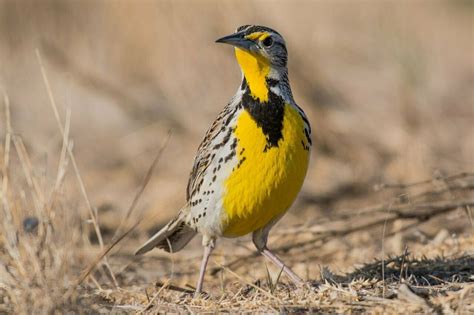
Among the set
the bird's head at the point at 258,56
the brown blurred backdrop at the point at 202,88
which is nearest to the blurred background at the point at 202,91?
the brown blurred backdrop at the point at 202,88

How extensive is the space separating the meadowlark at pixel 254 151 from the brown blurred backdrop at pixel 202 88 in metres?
2.35

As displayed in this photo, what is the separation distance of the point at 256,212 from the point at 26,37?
22.3 ft

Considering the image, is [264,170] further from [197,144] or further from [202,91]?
[197,144]

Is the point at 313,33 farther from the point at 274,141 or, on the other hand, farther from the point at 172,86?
the point at 274,141

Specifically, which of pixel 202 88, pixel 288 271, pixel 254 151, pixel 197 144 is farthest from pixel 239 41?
pixel 197 144

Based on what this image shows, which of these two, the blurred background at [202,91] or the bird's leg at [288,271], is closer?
the bird's leg at [288,271]

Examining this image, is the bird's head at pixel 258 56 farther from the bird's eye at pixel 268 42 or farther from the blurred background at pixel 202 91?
the blurred background at pixel 202 91

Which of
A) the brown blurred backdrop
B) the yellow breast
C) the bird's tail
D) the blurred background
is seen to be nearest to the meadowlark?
the yellow breast

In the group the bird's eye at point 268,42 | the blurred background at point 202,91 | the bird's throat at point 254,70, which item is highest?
the bird's eye at point 268,42

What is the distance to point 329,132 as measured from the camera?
888 cm

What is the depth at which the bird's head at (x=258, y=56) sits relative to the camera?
15.9 feet

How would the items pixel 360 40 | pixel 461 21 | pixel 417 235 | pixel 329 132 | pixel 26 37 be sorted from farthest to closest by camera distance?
pixel 461 21 → pixel 360 40 → pixel 26 37 → pixel 329 132 → pixel 417 235

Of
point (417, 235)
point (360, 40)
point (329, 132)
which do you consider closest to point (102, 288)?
point (417, 235)

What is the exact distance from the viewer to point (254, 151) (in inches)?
184
